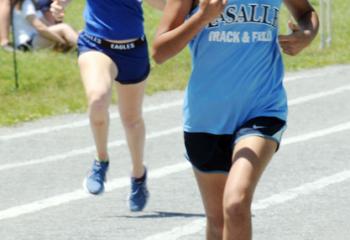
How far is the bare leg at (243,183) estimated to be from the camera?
5.07 m

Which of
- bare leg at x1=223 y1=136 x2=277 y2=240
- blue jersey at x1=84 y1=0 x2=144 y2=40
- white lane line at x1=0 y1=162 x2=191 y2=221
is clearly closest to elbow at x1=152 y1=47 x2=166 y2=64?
bare leg at x1=223 y1=136 x2=277 y2=240

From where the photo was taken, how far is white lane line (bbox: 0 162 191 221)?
828cm

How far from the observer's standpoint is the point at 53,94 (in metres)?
14.1

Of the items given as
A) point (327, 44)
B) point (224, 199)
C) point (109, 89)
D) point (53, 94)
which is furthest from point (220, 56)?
point (327, 44)

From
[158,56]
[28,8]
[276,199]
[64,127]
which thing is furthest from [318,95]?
[158,56]

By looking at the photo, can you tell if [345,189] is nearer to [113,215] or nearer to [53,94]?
[113,215]

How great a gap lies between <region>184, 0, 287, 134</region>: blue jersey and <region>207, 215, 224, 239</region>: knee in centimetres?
42

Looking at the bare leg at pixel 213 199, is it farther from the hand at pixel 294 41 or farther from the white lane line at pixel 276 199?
the white lane line at pixel 276 199

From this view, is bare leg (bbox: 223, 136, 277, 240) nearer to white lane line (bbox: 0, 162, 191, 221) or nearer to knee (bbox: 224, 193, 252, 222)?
knee (bbox: 224, 193, 252, 222)

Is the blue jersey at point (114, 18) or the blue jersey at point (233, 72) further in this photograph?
the blue jersey at point (114, 18)

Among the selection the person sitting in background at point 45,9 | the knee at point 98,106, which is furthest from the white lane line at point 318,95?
the knee at point 98,106

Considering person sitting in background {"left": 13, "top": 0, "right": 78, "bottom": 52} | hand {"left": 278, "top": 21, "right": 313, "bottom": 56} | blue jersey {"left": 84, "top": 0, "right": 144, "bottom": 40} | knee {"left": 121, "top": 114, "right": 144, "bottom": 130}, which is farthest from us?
person sitting in background {"left": 13, "top": 0, "right": 78, "bottom": 52}

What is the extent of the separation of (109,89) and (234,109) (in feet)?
8.43

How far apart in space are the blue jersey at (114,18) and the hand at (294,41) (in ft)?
8.51
